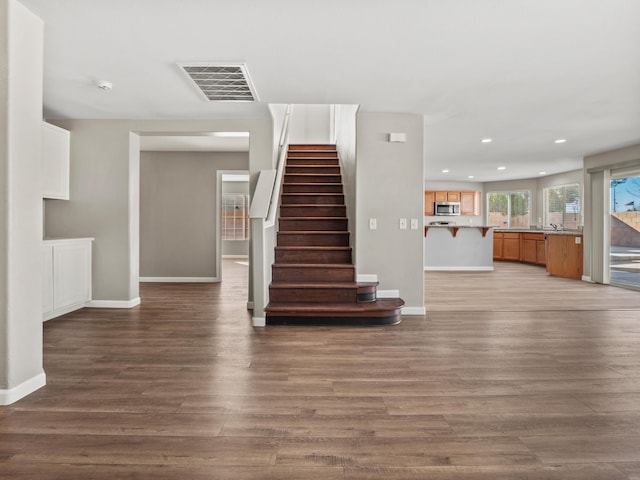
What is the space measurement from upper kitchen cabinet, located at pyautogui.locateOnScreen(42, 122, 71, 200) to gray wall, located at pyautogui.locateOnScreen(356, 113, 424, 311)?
3.67 m

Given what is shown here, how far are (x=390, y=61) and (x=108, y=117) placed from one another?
3732 millimetres

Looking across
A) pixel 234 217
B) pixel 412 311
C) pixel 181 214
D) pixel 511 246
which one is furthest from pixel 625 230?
pixel 234 217

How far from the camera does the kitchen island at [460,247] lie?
9.42 m

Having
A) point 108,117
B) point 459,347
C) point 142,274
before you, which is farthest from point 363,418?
point 142,274

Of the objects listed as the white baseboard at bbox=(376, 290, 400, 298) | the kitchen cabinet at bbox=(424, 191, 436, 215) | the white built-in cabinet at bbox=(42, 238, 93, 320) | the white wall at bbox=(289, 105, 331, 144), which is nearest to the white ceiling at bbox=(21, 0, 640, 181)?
the white built-in cabinet at bbox=(42, 238, 93, 320)

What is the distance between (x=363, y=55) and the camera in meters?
3.23

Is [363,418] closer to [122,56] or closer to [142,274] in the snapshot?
[122,56]

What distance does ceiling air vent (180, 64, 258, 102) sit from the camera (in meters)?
3.50

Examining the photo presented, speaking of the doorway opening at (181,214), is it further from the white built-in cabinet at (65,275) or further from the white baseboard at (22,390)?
the white baseboard at (22,390)

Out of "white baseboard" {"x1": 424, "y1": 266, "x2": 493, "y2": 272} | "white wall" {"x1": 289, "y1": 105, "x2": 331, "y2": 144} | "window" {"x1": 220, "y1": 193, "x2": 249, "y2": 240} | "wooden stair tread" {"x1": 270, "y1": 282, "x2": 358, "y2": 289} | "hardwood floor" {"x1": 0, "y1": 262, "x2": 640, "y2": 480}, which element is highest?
"white wall" {"x1": 289, "y1": 105, "x2": 331, "y2": 144}

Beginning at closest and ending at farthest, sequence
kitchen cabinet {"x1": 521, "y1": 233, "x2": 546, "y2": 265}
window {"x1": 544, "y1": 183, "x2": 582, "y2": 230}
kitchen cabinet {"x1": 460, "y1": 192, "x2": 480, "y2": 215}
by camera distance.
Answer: window {"x1": 544, "y1": 183, "x2": 582, "y2": 230} → kitchen cabinet {"x1": 521, "y1": 233, "x2": 546, "y2": 265} → kitchen cabinet {"x1": 460, "y1": 192, "x2": 480, "y2": 215}

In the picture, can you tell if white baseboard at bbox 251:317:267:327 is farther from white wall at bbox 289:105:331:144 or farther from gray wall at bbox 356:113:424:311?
white wall at bbox 289:105:331:144

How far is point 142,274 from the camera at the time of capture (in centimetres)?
779

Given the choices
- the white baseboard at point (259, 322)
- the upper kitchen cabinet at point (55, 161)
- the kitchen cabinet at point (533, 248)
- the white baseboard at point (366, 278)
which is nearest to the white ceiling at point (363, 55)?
the upper kitchen cabinet at point (55, 161)
